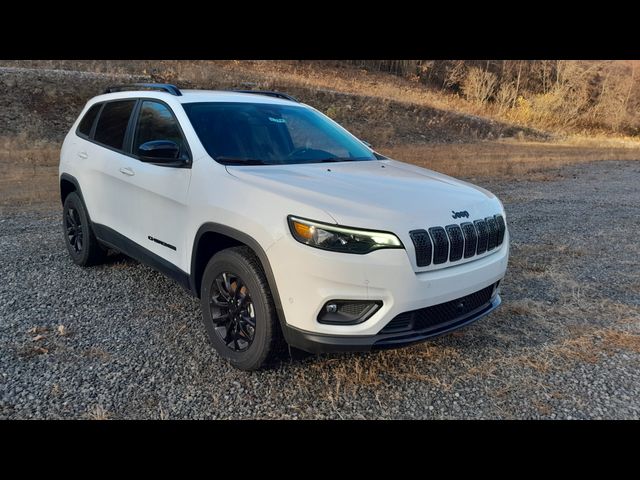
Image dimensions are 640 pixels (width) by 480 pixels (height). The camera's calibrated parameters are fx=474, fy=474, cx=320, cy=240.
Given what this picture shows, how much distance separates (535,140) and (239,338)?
28.4 m

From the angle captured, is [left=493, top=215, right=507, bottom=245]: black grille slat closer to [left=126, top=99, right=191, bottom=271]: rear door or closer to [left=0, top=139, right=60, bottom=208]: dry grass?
[left=126, top=99, right=191, bottom=271]: rear door

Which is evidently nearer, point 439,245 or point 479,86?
point 439,245

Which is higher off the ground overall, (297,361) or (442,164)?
(297,361)

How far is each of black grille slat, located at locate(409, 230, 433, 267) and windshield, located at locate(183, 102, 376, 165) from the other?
4.48 ft

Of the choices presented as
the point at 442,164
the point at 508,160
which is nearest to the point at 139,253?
the point at 442,164

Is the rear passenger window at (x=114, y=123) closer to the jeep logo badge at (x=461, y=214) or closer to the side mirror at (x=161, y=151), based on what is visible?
the side mirror at (x=161, y=151)

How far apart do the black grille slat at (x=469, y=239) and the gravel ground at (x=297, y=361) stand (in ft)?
2.87

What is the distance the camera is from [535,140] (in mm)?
27531

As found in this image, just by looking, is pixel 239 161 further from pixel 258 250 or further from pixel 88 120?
pixel 88 120

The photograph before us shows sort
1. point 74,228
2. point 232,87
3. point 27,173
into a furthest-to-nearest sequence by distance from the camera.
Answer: point 232,87 → point 27,173 → point 74,228

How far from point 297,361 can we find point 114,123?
2968mm

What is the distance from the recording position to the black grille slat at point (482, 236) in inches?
122

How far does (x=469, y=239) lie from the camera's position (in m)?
3.00

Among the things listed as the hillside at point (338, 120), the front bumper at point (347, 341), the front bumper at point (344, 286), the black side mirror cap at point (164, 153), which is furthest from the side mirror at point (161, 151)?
the hillside at point (338, 120)
